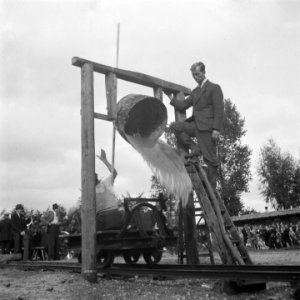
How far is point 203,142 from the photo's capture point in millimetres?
7812

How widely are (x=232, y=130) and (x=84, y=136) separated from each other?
3669 cm

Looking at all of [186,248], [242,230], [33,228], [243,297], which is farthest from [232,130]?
[243,297]

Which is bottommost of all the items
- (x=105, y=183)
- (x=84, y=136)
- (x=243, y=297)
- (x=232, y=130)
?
(x=243, y=297)

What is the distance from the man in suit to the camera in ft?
25.0

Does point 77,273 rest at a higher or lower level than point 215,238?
Result: lower

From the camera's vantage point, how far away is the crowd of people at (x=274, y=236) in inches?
961

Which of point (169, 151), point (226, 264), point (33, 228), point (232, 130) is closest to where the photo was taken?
point (226, 264)

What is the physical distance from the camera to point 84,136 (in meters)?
7.82

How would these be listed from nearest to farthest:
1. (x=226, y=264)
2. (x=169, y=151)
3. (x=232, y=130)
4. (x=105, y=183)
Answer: (x=226, y=264) → (x=169, y=151) → (x=105, y=183) → (x=232, y=130)

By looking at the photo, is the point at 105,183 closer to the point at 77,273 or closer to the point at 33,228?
the point at 77,273

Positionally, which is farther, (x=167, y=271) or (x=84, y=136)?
(x=84, y=136)

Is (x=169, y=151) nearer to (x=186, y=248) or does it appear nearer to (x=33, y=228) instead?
(x=186, y=248)

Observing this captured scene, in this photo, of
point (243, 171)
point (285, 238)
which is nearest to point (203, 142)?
point (285, 238)

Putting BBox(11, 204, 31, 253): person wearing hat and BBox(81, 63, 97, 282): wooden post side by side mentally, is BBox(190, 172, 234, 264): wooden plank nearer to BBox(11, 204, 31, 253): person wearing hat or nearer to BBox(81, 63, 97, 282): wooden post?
BBox(81, 63, 97, 282): wooden post
